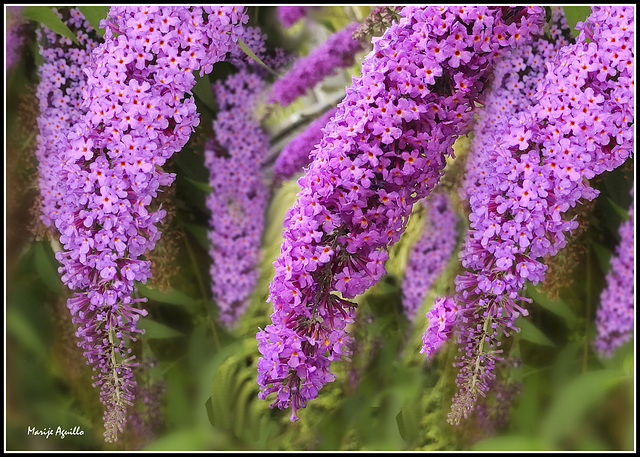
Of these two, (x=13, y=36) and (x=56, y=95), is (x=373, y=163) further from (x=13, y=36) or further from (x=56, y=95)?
(x=13, y=36)

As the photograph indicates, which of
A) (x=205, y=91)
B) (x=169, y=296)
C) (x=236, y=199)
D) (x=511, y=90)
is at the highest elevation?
(x=205, y=91)

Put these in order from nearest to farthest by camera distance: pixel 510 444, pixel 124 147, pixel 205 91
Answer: pixel 124 147 → pixel 205 91 → pixel 510 444

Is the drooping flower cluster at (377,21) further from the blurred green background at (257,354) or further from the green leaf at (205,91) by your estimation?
the green leaf at (205,91)

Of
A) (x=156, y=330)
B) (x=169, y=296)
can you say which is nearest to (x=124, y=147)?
(x=169, y=296)

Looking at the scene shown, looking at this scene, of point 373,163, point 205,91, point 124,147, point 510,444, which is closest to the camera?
point 373,163

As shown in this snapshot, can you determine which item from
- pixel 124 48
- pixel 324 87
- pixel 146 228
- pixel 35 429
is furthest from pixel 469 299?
pixel 35 429
